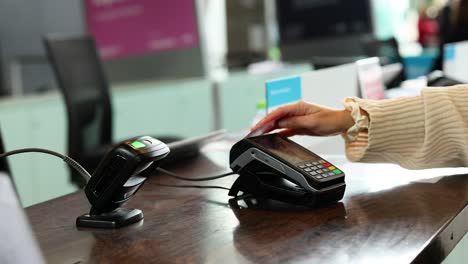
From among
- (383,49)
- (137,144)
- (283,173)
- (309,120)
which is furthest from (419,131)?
(383,49)

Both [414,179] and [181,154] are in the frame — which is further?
[181,154]

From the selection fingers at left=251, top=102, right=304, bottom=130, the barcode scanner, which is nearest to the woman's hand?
fingers at left=251, top=102, right=304, bottom=130

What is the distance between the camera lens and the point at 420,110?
1075 mm

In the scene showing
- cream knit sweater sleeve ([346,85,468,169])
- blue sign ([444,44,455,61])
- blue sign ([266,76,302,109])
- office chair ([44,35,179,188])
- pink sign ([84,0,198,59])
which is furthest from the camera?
pink sign ([84,0,198,59])

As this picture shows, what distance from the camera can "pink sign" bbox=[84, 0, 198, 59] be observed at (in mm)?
3713

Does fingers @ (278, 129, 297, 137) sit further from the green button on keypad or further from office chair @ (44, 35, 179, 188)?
office chair @ (44, 35, 179, 188)

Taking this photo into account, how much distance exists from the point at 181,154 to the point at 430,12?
18.4ft

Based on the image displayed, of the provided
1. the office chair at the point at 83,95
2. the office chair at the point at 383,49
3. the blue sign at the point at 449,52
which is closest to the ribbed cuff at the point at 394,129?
the blue sign at the point at 449,52

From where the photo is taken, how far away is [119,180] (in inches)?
33.1

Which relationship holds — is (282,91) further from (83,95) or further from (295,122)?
(83,95)

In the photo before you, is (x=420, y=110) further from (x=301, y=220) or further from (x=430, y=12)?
(x=430, y=12)

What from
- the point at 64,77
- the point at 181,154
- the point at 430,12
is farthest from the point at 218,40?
the point at 181,154

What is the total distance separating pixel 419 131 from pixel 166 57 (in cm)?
293

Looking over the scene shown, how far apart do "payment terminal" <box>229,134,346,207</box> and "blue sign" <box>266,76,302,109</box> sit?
26 centimetres
